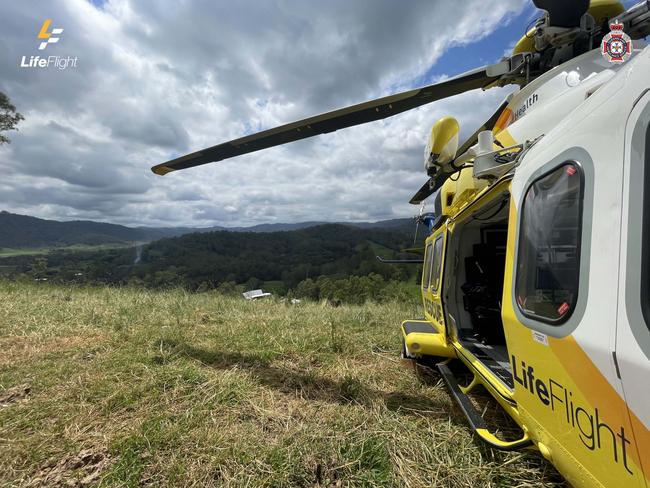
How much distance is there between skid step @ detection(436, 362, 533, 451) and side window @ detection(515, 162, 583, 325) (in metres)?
0.86

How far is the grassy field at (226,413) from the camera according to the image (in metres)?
2.41

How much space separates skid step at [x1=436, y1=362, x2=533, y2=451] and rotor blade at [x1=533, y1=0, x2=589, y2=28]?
3.25m

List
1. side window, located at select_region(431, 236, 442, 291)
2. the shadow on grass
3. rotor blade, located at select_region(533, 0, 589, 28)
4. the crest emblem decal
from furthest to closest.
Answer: side window, located at select_region(431, 236, 442, 291) → the shadow on grass → rotor blade, located at select_region(533, 0, 589, 28) → the crest emblem decal

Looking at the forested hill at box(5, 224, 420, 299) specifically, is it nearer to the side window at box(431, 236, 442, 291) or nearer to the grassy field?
the grassy field

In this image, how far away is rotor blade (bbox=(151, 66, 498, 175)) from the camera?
344 cm

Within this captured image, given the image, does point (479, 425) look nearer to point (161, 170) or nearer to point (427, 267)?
point (427, 267)

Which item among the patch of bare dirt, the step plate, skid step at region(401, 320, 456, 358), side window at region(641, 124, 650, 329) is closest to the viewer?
side window at region(641, 124, 650, 329)

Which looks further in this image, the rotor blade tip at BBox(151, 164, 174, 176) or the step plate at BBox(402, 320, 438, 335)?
the rotor blade tip at BBox(151, 164, 174, 176)

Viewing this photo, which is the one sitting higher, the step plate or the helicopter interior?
the helicopter interior

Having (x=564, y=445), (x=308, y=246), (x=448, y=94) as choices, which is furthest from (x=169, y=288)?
(x=308, y=246)

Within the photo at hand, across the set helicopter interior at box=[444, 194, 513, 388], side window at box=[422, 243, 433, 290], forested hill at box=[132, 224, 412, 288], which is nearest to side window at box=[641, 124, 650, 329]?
helicopter interior at box=[444, 194, 513, 388]

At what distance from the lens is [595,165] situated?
4.64 ft

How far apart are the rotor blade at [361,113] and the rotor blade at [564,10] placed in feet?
2.33

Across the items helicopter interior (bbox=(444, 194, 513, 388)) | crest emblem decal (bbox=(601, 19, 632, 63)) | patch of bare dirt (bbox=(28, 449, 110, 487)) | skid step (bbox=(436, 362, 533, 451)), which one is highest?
crest emblem decal (bbox=(601, 19, 632, 63))
